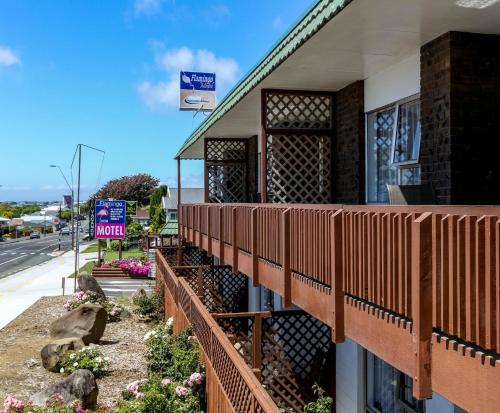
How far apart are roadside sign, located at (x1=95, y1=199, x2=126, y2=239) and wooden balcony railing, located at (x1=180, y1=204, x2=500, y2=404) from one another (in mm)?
30902

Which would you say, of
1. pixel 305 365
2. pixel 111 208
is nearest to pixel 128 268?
pixel 111 208

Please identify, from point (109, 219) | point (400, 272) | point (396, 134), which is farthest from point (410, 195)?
point (109, 219)

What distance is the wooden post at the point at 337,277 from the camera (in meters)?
Answer: 4.49

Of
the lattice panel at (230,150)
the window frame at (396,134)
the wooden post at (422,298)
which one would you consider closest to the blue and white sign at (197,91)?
the lattice panel at (230,150)

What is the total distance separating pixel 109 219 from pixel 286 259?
103ft

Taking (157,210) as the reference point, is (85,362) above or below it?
below

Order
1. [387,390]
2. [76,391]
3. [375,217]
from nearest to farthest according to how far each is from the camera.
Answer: [375,217] → [387,390] → [76,391]

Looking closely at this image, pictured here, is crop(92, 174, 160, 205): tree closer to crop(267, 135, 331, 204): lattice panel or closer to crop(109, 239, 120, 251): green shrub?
crop(109, 239, 120, 251): green shrub

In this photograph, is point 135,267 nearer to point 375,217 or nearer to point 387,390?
point 387,390

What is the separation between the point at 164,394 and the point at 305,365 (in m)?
2.66

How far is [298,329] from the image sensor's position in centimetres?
938

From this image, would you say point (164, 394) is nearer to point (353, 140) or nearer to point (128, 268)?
point (353, 140)

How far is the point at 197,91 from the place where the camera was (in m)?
41.5

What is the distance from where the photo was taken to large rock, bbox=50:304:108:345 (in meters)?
15.4
